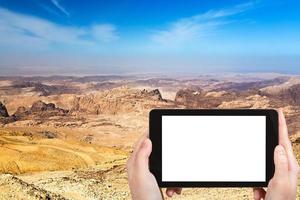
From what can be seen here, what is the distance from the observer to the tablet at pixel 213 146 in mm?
1049

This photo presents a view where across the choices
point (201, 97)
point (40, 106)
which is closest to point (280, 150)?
point (40, 106)

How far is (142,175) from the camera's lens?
955 millimetres

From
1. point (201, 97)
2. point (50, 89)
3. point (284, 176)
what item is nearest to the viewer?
point (284, 176)

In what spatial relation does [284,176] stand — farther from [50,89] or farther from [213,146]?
[50,89]

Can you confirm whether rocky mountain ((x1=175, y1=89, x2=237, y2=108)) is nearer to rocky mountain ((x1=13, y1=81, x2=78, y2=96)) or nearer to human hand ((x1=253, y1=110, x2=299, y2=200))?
rocky mountain ((x1=13, y1=81, x2=78, y2=96))

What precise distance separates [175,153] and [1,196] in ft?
17.0

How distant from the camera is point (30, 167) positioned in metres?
10.3

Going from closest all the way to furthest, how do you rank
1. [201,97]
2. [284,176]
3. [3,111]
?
[284,176], [3,111], [201,97]

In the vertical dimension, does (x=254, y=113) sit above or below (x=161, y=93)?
above

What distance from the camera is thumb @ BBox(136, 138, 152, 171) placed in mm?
957

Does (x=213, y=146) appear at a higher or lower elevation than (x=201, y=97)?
higher

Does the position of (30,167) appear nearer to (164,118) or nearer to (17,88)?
(164,118)

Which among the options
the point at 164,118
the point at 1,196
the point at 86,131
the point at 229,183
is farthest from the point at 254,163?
the point at 86,131

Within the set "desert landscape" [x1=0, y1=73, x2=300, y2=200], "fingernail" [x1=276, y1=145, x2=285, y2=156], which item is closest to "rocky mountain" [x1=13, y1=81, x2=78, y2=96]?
"desert landscape" [x1=0, y1=73, x2=300, y2=200]
